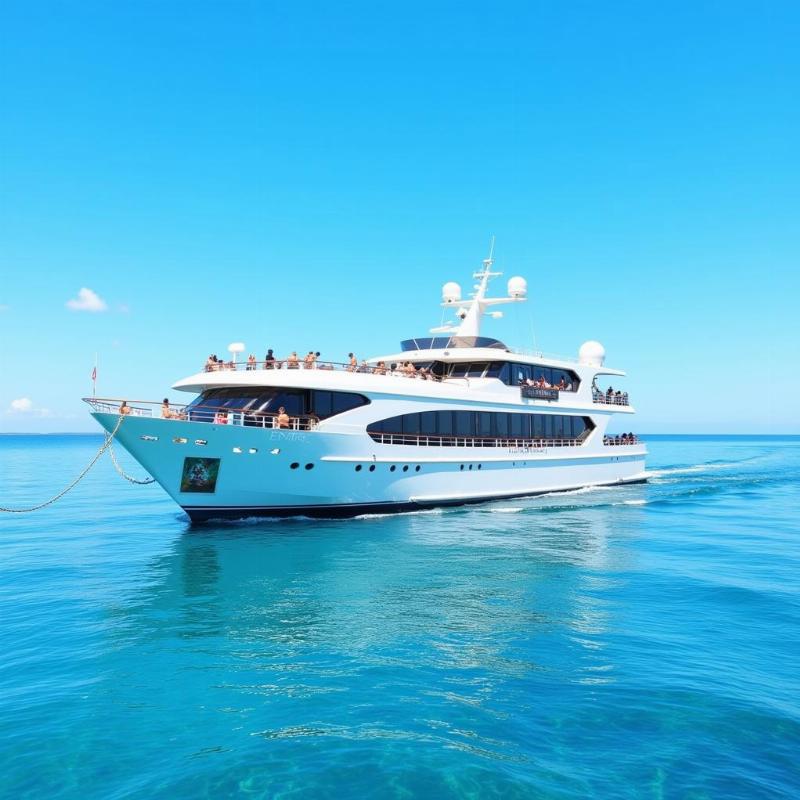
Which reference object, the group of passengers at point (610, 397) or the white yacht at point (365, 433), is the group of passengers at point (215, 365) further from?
the group of passengers at point (610, 397)

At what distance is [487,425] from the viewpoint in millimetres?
24578

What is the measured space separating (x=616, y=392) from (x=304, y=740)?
31960 millimetres

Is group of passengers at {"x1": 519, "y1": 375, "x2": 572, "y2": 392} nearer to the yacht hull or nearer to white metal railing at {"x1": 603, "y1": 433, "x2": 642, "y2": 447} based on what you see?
the yacht hull

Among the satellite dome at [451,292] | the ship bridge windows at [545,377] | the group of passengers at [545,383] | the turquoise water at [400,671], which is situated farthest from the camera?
the satellite dome at [451,292]

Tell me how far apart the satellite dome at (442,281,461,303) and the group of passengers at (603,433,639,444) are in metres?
12.0

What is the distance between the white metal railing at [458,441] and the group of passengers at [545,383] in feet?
8.71

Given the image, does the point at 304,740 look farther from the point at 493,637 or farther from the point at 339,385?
the point at 339,385

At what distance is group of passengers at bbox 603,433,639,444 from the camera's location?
32969mm

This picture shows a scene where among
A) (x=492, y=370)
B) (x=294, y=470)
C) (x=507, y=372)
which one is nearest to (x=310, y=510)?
(x=294, y=470)

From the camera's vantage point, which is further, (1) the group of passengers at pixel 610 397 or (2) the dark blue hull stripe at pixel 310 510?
(1) the group of passengers at pixel 610 397

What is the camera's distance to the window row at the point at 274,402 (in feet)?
60.4

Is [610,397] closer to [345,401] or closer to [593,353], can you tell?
[593,353]

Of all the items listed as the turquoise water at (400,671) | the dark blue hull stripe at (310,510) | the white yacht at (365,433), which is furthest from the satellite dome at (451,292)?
the turquoise water at (400,671)

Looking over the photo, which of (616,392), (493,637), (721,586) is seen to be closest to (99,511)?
(493,637)
